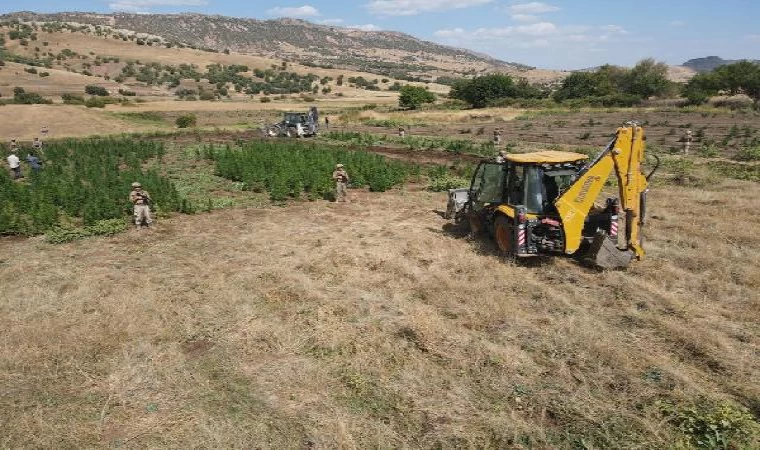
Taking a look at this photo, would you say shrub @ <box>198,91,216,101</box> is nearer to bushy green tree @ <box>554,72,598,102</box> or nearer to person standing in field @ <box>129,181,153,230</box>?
bushy green tree @ <box>554,72,598,102</box>

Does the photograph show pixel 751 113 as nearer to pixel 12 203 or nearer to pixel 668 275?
pixel 668 275

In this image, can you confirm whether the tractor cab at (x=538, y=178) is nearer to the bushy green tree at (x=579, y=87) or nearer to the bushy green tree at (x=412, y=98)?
the bushy green tree at (x=412, y=98)

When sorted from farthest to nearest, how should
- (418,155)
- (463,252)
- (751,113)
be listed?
(751,113) < (418,155) < (463,252)

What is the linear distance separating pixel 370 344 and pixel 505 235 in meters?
4.56

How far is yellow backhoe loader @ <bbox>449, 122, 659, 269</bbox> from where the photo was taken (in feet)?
29.3

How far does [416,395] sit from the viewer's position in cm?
612

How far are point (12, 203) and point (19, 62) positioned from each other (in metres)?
86.2

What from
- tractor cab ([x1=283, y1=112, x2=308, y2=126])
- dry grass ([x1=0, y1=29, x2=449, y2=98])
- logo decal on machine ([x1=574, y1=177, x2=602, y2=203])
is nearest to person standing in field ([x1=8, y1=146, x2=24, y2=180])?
tractor cab ([x1=283, y1=112, x2=308, y2=126])

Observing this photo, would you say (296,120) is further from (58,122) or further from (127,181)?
(58,122)

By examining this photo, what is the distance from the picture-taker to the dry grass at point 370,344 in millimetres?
5617

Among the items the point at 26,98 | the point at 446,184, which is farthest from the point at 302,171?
the point at 26,98

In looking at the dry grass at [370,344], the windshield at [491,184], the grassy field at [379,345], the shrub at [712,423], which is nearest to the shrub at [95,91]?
the grassy field at [379,345]

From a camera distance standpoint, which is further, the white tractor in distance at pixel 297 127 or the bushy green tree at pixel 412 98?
the bushy green tree at pixel 412 98

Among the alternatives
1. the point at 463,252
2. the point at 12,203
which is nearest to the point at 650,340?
the point at 463,252
